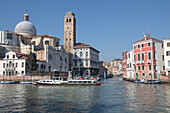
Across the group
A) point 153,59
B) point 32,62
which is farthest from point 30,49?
point 153,59

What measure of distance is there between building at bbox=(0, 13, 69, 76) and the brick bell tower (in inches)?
130

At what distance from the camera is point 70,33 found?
8350 cm

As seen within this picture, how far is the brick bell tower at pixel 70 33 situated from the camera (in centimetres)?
8244

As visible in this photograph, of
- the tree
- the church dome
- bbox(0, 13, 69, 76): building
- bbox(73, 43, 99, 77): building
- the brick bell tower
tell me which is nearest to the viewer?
the tree

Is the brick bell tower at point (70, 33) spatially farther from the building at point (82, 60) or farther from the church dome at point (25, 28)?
the church dome at point (25, 28)

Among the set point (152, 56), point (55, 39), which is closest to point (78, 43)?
point (55, 39)

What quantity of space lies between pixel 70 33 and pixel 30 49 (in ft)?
67.3

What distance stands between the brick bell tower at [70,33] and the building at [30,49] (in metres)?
3.29

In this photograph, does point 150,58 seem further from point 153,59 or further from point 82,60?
point 82,60

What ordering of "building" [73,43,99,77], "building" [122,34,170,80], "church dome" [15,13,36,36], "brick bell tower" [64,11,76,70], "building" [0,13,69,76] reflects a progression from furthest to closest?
"brick bell tower" [64,11,76,70], "church dome" [15,13,36,36], "building" [73,43,99,77], "building" [0,13,69,76], "building" [122,34,170,80]

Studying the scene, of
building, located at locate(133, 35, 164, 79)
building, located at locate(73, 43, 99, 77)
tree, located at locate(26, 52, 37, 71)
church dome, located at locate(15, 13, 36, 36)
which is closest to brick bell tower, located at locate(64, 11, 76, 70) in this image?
building, located at locate(73, 43, 99, 77)

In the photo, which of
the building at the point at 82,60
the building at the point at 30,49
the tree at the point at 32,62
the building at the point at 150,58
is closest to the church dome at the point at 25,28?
the building at the point at 30,49

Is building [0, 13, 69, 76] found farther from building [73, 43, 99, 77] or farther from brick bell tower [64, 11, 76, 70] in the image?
building [73, 43, 99, 77]

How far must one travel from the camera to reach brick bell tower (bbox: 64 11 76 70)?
270 ft
